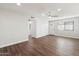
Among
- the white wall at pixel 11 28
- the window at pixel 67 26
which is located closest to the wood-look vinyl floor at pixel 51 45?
the white wall at pixel 11 28

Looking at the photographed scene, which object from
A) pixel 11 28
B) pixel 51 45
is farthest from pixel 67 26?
pixel 11 28

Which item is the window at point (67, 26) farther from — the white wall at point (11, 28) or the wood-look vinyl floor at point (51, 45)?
the white wall at point (11, 28)

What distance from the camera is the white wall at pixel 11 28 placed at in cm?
350

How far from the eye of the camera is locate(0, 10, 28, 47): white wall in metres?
3.50

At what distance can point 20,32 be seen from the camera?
13.3 ft

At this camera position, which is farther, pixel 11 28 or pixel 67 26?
pixel 67 26

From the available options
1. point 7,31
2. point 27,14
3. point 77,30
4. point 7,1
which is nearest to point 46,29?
point 27,14

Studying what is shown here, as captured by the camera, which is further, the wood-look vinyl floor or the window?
the window

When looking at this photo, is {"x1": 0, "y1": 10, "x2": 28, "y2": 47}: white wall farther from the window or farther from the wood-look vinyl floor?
the window

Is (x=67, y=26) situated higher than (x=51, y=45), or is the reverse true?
(x=67, y=26)

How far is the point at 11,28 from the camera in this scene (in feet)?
12.6

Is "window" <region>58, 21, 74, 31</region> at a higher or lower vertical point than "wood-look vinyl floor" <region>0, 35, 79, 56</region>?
higher

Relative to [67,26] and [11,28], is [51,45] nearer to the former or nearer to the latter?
[67,26]

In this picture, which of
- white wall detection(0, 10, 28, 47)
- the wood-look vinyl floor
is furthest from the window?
white wall detection(0, 10, 28, 47)
